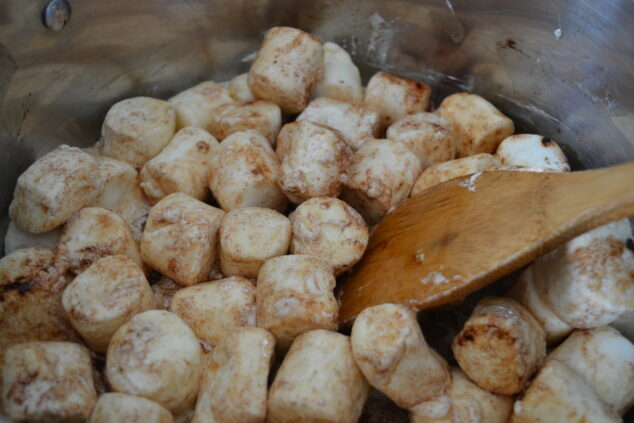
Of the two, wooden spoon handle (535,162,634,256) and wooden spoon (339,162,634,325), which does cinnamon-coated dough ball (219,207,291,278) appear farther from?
wooden spoon handle (535,162,634,256)

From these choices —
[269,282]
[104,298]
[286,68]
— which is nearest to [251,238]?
[269,282]

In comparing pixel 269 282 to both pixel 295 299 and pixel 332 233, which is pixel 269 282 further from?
pixel 332 233

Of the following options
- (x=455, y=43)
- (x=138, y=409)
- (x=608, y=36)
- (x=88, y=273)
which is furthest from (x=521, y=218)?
(x=88, y=273)

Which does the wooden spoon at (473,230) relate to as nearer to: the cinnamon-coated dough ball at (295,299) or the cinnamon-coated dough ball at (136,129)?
the cinnamon-coated dough ball at (295,299)

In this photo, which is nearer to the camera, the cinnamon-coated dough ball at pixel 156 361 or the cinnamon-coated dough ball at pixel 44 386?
the cinnamon-coated dough ball at pixel 44 386

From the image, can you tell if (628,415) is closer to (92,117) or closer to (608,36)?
(608,36)

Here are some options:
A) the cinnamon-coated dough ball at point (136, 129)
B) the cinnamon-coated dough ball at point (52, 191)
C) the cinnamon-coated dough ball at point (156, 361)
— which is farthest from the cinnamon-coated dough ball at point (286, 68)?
the cinnamon-coated dough ball at point (156, 361)
